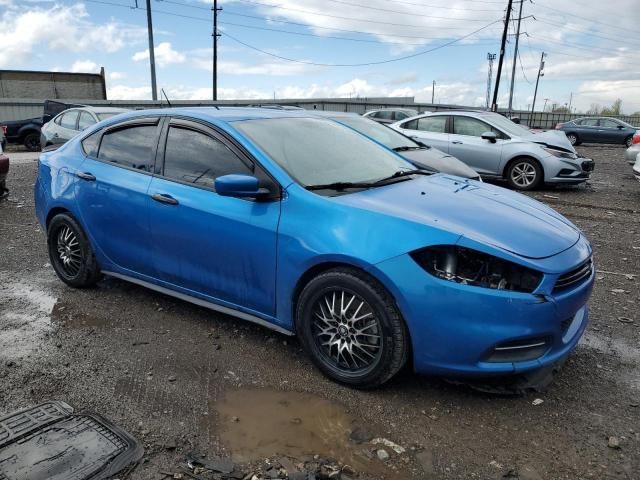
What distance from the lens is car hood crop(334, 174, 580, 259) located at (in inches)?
114

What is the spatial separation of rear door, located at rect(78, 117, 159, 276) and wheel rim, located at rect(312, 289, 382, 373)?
157 cm

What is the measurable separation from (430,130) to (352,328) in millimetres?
8830

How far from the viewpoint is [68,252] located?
4.72 meters

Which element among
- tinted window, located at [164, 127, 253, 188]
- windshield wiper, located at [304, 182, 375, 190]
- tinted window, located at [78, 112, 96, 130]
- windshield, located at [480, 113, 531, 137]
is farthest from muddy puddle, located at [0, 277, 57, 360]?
windshield, located at [480, 113, 531, 137]

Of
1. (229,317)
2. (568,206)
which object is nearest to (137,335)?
(229,317)

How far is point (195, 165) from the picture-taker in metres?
3.80

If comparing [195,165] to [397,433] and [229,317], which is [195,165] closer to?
[229,317]

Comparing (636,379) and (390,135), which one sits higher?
(390,135)

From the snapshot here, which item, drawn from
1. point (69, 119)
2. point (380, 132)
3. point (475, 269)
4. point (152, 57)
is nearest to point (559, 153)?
point (380, 132)

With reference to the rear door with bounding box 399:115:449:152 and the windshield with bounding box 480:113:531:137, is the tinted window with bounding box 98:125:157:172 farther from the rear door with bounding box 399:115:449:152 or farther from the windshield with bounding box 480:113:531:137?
the windshield with bounding box 480:113:531:137

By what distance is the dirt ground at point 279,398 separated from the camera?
2609 millimetres

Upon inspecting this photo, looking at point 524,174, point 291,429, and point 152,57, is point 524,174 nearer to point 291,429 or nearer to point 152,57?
point 291,429

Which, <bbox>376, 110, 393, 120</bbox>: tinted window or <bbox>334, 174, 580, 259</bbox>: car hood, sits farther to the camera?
<bbox>376, 110, 393, 120</bbox>: tinted window

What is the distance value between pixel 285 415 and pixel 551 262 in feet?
5.47
